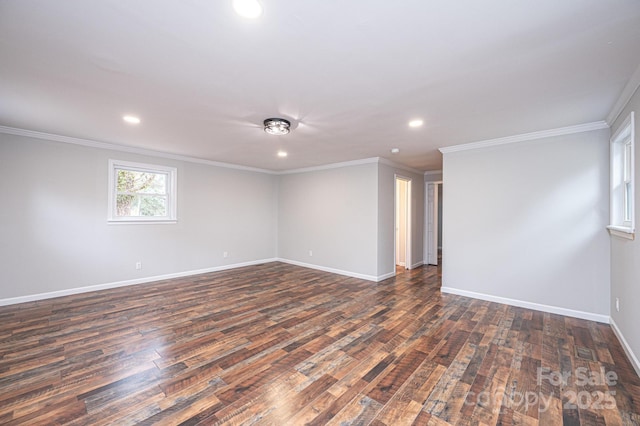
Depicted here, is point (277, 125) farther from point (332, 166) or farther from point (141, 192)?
point (141, 192)

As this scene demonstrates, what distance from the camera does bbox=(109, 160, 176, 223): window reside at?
4785mm

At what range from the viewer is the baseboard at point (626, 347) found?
2303mm

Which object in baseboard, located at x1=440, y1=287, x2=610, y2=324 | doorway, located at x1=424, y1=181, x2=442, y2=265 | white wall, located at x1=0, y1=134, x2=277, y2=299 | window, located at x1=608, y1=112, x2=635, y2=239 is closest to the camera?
window, located at x1=608, y1=112, x2=635, y2=239

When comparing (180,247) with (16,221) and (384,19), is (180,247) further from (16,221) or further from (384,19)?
(384,19)

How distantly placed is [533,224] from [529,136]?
1.23 metres

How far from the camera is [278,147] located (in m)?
4.64

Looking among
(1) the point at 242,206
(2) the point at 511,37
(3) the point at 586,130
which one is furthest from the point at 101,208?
(3) the point at 586,130

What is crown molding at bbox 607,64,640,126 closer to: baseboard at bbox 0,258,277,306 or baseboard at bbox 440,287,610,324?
baseboard at bbox 440,287,610,324

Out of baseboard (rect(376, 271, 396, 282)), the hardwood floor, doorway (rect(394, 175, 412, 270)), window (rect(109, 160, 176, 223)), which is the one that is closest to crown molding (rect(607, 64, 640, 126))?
the hardwood floor

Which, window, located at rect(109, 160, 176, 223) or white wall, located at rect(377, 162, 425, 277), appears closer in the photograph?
window, located at rect(109, 160, 176, 223)

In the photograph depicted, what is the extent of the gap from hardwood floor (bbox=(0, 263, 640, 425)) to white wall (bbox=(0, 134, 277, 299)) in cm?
60

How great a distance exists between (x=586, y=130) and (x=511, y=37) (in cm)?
274

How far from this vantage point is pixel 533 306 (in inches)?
148

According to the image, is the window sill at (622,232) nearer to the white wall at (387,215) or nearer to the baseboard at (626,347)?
the baseboard at (626,347)
